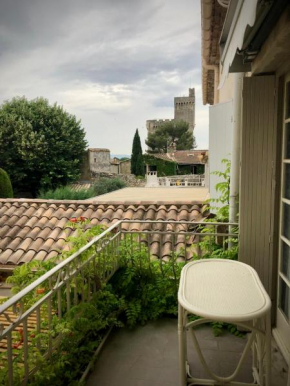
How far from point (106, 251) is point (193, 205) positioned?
11.1 ft

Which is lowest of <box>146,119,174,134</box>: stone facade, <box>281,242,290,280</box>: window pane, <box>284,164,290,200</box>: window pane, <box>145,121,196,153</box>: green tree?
<box>281,242,290,280</box>: window pane

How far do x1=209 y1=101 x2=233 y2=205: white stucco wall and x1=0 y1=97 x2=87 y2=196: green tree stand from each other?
1763 cm

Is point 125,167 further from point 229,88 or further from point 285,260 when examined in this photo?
point 285,260

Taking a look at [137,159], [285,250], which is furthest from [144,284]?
[137,159]

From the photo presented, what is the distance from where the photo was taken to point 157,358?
242 cm

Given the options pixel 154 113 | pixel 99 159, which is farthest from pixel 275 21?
pixel 154 113

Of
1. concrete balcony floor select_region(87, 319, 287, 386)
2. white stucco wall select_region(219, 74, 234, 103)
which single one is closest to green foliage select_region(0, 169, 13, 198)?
white stucco wall select_region(219, 74, 234, 103)

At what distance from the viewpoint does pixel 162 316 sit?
10.1ft

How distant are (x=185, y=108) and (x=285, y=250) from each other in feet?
176

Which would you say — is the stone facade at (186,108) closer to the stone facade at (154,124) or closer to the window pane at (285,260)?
the stone facade at (154,124)

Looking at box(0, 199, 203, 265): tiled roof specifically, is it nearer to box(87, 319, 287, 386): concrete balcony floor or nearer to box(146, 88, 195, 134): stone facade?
box(87, 319, 287, 386): concrete balcony floor

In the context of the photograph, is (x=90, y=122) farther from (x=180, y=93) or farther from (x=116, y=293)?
(x=180, y=93)

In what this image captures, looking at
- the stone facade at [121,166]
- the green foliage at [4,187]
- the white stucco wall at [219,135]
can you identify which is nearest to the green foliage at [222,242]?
the white stucco wall at [219,135]

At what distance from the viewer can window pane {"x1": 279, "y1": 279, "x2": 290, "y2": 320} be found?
2379 millimetres
